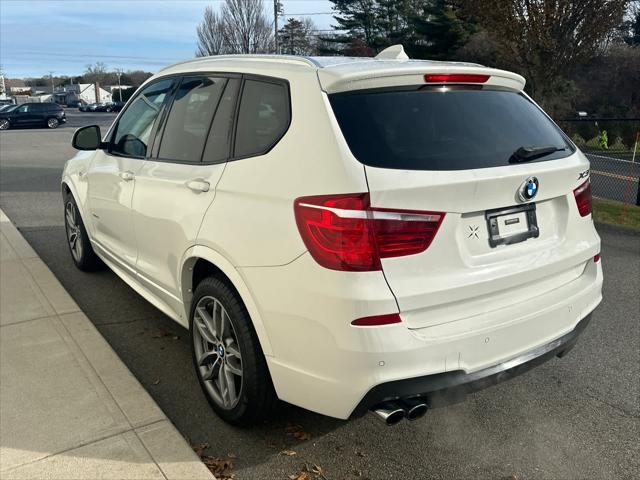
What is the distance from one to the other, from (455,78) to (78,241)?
13.5 feet

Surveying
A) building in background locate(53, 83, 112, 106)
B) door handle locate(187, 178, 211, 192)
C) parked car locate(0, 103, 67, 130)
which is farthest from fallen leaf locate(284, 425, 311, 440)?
building in background locate(53, 83, 112, 106)

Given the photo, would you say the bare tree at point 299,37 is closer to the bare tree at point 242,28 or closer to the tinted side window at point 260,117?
the bare tree at point 242,28

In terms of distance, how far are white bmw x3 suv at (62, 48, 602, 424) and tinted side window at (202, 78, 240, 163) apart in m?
0.01

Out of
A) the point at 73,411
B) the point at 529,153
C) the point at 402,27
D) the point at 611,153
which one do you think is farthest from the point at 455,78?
the point at 402,27

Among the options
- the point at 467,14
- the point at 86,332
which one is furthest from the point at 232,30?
the point at 86,332

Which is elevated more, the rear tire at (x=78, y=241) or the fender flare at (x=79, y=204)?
the fender flare at (x=79, y=204)

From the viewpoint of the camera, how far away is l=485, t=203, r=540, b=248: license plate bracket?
8.25ft

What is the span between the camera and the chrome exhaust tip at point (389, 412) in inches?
92.9

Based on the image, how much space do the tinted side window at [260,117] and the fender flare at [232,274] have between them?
527mm

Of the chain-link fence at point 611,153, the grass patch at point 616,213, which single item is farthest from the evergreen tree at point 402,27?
the grass patch at point 616,213

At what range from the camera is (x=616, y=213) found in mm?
8508

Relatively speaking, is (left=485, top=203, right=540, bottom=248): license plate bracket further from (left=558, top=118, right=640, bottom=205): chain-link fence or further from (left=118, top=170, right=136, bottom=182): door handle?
(left=558, top=118, right=640, bottom=205): chain-link fence

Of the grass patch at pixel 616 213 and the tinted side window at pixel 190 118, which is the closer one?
the tinted side window at pixel 190 118

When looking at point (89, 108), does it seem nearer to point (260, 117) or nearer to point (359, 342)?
point (260, 117)
